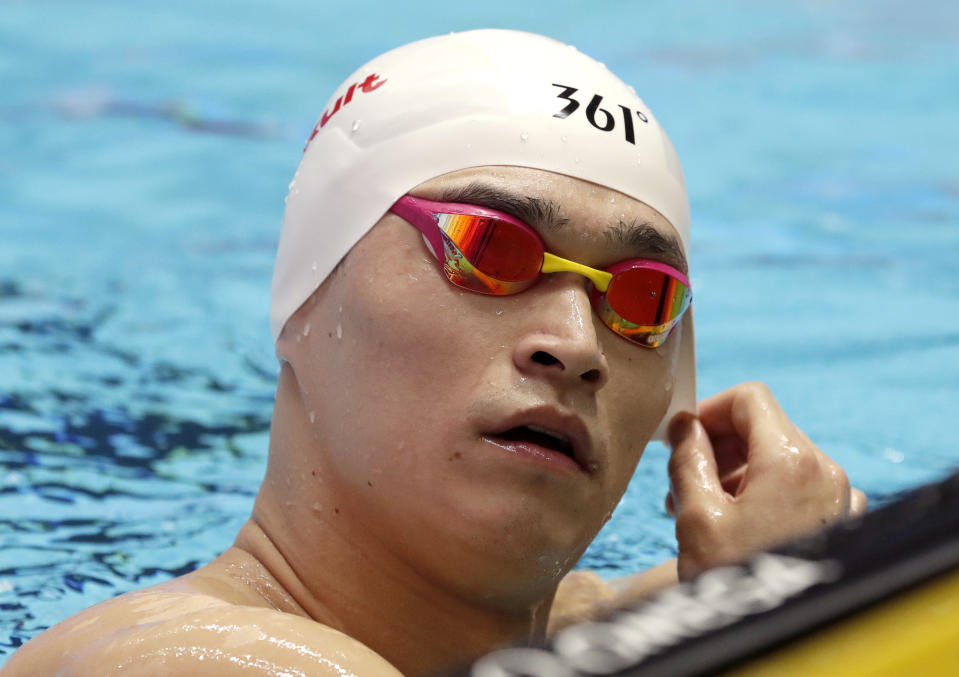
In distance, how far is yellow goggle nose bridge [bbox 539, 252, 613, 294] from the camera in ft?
6.35

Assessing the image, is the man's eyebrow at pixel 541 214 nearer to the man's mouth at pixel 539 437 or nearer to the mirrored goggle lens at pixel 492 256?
the mirrored goggle lens at pixel 492 256

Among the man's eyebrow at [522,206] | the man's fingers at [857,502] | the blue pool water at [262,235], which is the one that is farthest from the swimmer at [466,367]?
the blue pool water at [262,235]

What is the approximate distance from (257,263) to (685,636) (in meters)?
5.00

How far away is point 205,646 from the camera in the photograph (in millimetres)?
1441

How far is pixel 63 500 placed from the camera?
3.31 meters

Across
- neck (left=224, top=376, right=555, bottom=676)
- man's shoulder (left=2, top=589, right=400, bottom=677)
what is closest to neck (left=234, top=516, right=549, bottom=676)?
neck (left=224, top=376, right=555, bottom=676)

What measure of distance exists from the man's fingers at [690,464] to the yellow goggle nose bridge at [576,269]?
580 mm

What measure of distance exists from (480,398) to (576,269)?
28 cm

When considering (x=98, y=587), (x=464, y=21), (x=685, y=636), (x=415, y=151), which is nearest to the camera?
(x=685, y=636)

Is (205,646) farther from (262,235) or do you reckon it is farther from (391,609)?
(262,235)

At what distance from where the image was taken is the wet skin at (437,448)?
1.85m

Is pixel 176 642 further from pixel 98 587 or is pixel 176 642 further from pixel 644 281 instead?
pixel 98 587

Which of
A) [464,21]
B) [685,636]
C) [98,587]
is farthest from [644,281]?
[464,21]

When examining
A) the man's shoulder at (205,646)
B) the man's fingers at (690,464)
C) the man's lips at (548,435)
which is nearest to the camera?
the man's shoulder at (205,646)
